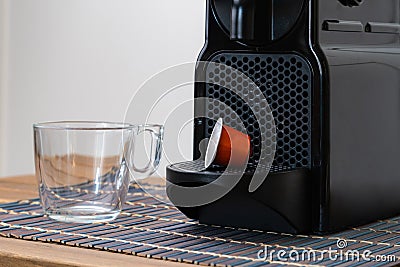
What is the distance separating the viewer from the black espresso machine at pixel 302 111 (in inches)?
36.3

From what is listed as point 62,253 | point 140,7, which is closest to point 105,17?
point 140,7

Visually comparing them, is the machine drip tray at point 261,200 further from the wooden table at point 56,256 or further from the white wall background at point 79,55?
the white wall background at point 79,55

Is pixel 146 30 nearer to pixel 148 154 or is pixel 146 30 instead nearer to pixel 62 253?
pixel 148 154

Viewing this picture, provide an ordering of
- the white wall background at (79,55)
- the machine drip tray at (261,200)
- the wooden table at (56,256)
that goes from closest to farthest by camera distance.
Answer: the wooden table at (56,256)
the machine drip tray at (261,200)
the white wall background at (79,55)

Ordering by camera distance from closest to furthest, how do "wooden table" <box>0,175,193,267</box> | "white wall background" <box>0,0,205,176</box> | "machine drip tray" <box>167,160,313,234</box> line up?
"wooden table" <box>0,175,193,267</box>
"machine drip tray" <box>167,160,313,234</box>
"white wall background" <box>0,0,205,176</box>

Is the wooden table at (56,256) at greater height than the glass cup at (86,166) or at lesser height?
lesser

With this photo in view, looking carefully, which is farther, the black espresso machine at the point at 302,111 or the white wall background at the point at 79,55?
the white wall background at the point at 79,55

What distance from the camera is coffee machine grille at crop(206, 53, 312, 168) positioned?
943mm

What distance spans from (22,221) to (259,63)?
33 centimetres

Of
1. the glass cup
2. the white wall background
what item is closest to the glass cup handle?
the glass cup

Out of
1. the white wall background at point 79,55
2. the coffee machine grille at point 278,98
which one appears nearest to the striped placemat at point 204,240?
the coffee machine grille at point 278,98

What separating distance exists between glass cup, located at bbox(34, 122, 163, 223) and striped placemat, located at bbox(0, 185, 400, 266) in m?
0.02
